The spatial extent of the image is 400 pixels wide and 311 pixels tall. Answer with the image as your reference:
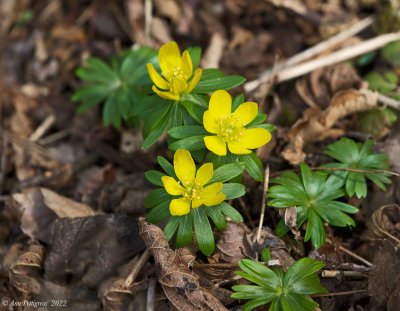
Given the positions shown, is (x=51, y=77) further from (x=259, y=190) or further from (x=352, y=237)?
(x=352, y=237)

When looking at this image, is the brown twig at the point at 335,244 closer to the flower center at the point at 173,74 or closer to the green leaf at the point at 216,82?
the green leaf at the point at 216,82

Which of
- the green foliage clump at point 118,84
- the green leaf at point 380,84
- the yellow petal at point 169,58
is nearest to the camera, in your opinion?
the yellow petal at point 169,58

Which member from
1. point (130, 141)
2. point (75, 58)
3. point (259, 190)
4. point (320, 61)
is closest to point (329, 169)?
point (259, 190)

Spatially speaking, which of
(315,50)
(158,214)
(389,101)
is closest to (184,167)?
(158,214)

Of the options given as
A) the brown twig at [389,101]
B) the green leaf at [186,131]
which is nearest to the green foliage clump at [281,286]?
the green leaf at [186,131]

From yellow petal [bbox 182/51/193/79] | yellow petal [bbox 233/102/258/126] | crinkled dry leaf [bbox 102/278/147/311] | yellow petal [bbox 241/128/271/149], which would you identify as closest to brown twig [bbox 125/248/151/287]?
crinkled dry leaf [bbox 102/278/147/311]

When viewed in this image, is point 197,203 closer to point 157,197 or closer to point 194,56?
point 157,197
